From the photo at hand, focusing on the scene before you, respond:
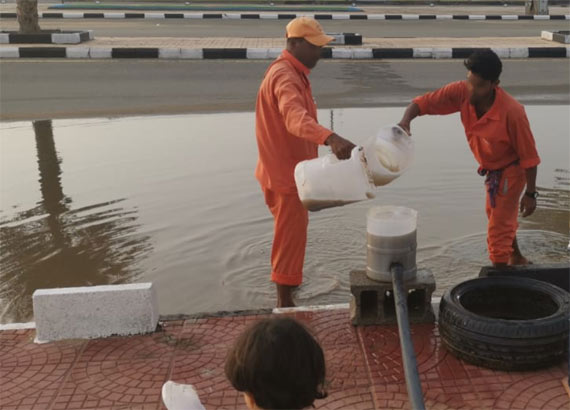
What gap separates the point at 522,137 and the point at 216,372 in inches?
78.7

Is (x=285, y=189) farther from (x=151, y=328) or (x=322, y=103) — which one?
(x=322, y=103)

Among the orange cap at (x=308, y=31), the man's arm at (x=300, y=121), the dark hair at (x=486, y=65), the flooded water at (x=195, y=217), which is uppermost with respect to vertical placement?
the orange cap at (x=308, y=31)

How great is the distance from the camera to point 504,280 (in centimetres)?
377

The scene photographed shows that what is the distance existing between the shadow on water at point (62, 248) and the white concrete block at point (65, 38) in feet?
34.6

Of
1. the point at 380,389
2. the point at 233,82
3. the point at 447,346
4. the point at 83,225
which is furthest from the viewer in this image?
the point at 233,82

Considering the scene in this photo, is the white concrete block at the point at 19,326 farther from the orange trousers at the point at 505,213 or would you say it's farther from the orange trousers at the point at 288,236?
the orange trousers at the point at 505,213

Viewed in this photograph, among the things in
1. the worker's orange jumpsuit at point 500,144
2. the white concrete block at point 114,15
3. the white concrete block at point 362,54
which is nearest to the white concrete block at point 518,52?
the white concrete block at point 362,54

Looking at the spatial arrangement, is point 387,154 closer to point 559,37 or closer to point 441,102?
point 441,102

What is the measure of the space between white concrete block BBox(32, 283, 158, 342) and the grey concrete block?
106cm

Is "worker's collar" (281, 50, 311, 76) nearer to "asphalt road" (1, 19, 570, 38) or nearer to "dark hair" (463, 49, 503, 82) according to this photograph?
"dark hair" (463, 49, 503, 82)

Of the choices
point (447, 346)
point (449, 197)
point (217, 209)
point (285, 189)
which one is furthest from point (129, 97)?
point (447, 346)

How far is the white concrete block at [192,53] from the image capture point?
14.9 m

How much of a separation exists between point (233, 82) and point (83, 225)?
23.3 ft

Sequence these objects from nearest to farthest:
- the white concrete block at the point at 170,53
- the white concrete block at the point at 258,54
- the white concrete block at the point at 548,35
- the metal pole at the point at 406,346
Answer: the metal pole at the point at 406,346 < the white concrete block at the point at 258,54 < the white concrete block at the point at 170,53 < the white concrete block at the point at 548,35
